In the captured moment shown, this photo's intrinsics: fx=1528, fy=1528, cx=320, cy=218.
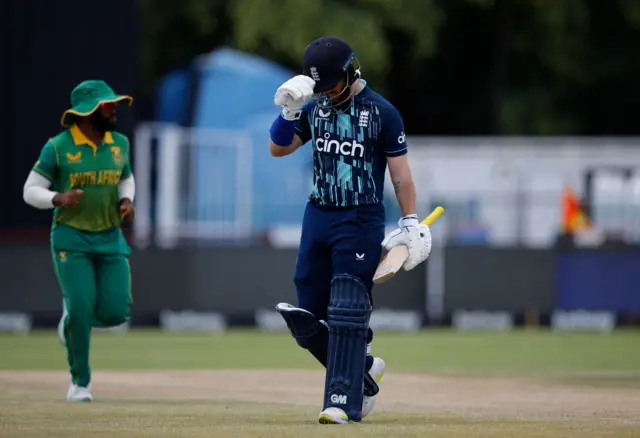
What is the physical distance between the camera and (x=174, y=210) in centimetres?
2352

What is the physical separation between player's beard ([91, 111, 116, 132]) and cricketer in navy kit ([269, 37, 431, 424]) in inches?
102

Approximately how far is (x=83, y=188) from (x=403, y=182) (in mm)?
3185

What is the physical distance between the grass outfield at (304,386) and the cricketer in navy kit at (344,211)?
0.46 meters

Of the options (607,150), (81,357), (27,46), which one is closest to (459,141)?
(607,150)

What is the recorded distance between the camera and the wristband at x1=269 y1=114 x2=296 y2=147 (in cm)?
935

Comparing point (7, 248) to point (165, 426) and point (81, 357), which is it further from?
point (165, 426)

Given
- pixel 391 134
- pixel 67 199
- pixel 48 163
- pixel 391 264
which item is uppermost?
pixel 391 134

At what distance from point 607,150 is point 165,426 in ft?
68.5

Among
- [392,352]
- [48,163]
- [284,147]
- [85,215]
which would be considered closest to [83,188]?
[85,215]

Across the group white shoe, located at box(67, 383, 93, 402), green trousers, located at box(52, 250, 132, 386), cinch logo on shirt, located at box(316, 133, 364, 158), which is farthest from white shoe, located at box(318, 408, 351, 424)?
green trousers, located at box(52, 250, 132, 386)

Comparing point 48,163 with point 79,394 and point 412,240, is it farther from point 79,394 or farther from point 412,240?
point 412,240

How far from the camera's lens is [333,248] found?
9195 mm

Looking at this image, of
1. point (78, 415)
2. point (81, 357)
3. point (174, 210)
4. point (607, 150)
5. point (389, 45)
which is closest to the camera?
point (78, 415)

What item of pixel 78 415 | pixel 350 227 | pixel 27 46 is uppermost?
pixel 27 46
